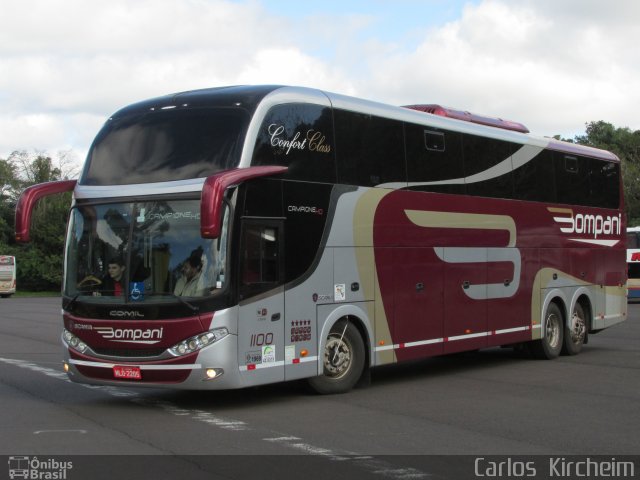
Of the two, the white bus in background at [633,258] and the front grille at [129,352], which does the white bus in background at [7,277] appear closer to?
the white bus in background at [633,258]

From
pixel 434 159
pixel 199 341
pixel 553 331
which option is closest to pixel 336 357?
pixel 199 341

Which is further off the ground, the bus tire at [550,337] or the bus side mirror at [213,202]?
the bus side mirror at [213,202]

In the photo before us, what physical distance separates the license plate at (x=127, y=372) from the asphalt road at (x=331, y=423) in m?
0.43

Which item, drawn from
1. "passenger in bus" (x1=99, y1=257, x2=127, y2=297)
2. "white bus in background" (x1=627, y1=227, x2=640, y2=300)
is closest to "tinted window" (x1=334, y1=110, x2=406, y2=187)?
"passenger in bus" (x1=99, y1=257, x2=127, y2=297)

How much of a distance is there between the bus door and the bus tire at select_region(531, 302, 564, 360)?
736cm

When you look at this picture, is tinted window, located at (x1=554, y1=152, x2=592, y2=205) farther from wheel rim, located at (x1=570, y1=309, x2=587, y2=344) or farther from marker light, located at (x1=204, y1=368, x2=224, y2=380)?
marker light, located at (x1=204, y1=368, x2=224, y2=380)

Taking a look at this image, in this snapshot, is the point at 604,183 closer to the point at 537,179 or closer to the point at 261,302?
the point at 537,179

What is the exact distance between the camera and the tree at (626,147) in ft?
210

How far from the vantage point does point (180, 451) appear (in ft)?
28.4

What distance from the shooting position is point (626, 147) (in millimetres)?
75750

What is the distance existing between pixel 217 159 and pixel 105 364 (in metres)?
2.78

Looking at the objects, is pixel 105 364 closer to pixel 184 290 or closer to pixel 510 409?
pixel 184 290

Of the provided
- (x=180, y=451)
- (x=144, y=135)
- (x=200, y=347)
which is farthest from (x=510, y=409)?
(x=144, y=135)

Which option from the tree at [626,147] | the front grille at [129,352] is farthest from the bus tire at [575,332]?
the tree at [626,147]
